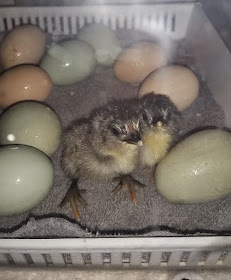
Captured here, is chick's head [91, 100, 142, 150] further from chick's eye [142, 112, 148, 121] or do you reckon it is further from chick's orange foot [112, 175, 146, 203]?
chick's orange foot [112, 175, 146, 203]

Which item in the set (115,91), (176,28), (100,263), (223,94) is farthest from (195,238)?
(176,28)

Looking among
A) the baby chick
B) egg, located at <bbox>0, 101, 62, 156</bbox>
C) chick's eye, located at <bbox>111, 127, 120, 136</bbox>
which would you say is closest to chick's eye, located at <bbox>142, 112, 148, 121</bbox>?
the baby chick

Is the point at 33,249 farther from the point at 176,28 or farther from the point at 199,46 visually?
the point at 176,28

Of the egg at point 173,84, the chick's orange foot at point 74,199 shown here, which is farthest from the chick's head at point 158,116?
the chick's orange foot at point 74,199

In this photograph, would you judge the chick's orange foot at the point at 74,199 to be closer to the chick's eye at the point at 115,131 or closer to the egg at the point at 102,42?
the chick's eye at the point at 115,131

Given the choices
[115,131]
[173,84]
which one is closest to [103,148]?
[115,131]
